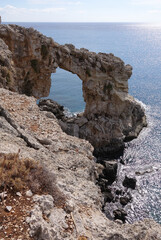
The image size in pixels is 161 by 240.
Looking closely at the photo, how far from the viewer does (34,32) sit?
36250mm

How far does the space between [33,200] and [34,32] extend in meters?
33.9

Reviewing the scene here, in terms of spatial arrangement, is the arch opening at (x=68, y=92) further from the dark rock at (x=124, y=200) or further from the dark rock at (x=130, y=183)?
the dark rock at (x=124, y=200)

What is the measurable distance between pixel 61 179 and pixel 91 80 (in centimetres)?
3658

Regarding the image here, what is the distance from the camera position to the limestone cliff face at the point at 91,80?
37659 mm

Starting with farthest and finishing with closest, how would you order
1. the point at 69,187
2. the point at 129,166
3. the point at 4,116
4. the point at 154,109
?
the point at 154,109 → the point at 129,166 → the point at 4,116 → the point at 69,187

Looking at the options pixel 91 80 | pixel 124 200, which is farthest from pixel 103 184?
pixel 91 80

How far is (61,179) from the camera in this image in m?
11.6

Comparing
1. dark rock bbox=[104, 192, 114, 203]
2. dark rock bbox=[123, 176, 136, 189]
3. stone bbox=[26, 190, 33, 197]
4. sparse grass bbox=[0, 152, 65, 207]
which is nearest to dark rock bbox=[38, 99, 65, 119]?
dark rock bbox=[123, 176, 136, 189]

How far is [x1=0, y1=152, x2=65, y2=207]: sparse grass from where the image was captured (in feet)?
25.8

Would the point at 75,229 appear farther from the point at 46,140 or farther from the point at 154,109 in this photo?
the point at 154,109

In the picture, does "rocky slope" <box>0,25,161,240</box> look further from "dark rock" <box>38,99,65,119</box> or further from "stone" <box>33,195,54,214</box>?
"dark rock" <box>38,99,65,119</box>

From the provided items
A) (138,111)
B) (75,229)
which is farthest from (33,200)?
(138,111)

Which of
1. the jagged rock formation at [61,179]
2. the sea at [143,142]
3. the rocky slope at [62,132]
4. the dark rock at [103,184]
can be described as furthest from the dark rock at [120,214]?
the jagged rock formation at [61,179]

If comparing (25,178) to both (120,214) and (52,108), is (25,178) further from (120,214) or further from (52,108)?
(52,108)
